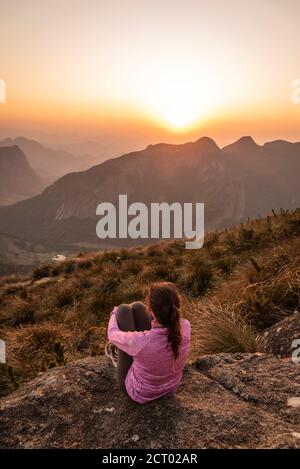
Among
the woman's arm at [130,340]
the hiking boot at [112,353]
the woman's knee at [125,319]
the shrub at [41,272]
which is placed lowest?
the hiking boot at [112,353]

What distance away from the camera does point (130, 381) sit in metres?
3.95

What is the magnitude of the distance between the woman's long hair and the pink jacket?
0.25 feet

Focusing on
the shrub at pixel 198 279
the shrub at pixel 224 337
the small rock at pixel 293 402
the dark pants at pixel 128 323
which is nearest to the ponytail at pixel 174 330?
the dark pants at pixel 128 323

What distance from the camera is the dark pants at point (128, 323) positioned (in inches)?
162

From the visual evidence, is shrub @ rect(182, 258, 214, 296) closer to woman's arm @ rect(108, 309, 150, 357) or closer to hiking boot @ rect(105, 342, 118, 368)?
hiking boot @ rect(105, 342, 118, 368)

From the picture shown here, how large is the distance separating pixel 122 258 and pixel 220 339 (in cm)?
1060

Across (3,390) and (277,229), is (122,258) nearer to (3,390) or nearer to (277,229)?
(277,229)

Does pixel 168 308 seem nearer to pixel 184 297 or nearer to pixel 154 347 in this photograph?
pixel 154 347

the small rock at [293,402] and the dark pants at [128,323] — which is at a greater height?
the dark pants at [128,323]

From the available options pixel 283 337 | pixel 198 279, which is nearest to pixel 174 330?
pixel 283 337

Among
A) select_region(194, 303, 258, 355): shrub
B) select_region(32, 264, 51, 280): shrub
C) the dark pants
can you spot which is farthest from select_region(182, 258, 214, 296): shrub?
select_region(32, 264, 51, 280): shrub

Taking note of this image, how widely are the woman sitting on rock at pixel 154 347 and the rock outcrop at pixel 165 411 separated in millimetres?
170

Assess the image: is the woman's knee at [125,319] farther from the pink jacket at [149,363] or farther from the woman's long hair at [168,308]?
the woman's long hair at [168,308]
